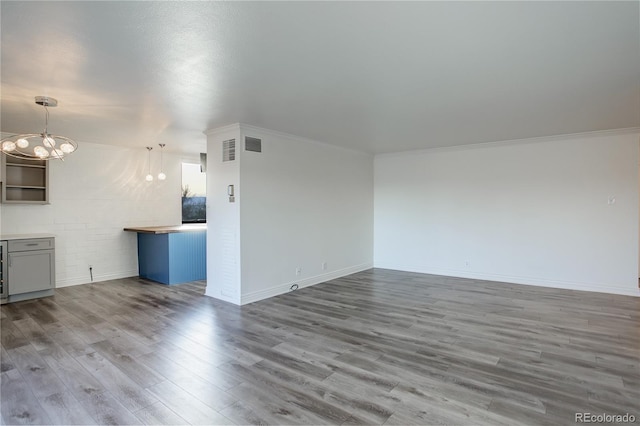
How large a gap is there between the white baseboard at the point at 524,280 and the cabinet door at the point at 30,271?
19.7ft

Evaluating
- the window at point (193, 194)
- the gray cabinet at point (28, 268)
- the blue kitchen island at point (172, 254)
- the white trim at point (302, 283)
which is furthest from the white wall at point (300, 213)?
the gray cabinet at point (28, 268)

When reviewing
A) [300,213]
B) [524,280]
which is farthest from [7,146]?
[524,280]

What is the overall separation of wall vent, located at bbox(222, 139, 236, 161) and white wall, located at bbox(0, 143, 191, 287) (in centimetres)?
284

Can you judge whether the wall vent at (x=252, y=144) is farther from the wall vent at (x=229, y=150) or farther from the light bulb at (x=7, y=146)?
the light bulb at (x=7, y=146)

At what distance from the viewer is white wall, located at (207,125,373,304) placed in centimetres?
488

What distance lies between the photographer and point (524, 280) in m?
6.00

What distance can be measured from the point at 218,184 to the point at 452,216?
4466 mm

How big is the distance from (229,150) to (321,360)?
3.20 meters

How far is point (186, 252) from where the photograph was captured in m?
6.27

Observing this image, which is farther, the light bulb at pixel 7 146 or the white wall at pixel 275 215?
the white wall at pixel 275 215

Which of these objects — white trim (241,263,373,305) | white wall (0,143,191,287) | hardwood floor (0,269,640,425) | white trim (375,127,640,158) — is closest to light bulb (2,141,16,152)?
hardwood floor (0,269,640,425)

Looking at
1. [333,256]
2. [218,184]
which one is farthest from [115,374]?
[333,256]

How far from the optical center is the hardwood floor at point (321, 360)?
7.61ft

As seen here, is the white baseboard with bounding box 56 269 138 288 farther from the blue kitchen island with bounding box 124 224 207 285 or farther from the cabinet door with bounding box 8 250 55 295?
the cabinet door with bounding box 8 250 55 295
